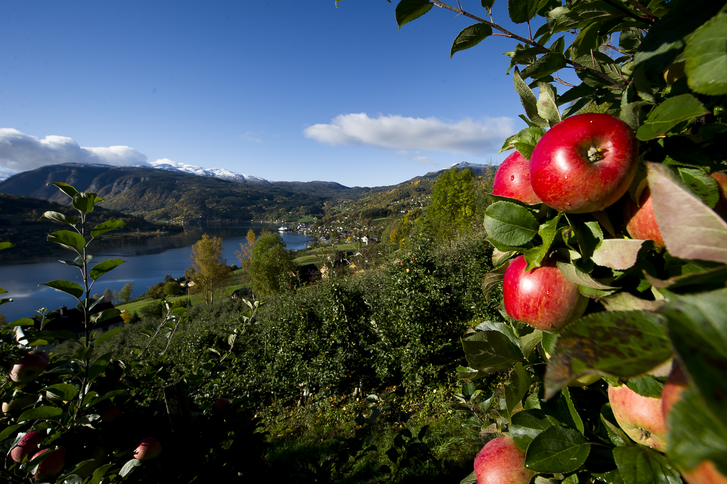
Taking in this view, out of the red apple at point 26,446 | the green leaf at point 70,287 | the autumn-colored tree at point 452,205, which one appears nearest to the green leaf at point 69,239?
the green leaf at point 70,287

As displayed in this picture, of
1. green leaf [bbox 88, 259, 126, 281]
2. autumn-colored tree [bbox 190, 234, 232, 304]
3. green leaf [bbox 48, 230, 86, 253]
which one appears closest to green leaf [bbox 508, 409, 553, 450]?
green leaf [bbox 88, 259, 126, 281]

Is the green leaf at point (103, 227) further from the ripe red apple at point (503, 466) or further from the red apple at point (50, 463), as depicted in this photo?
the ripe red apple at point (503, 466)

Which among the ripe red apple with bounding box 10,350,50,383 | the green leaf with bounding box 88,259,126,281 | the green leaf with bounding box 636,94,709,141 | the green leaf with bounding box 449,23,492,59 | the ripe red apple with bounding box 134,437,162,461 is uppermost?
the green leaf with bounding box 449,23,492,59

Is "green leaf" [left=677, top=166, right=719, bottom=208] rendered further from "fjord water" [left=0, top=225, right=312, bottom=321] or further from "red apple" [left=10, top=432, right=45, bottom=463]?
"fjord water" [left=0, top=225, right=312, bottom=321]

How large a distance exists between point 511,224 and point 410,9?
64 cm

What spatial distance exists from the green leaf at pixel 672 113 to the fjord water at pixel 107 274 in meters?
35.5

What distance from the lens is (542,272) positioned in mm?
643

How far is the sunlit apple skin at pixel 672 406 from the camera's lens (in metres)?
0.20

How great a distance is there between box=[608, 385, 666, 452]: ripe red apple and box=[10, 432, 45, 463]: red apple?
190 cm

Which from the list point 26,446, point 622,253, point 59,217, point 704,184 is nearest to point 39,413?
point 26,446

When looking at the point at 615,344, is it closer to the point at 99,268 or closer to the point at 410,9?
the point at 410,9

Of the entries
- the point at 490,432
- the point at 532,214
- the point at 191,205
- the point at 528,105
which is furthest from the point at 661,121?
the point at 191,205

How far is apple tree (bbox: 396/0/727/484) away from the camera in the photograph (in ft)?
0.72

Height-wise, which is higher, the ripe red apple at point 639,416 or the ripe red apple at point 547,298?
the ripe red apple at point 547,298
